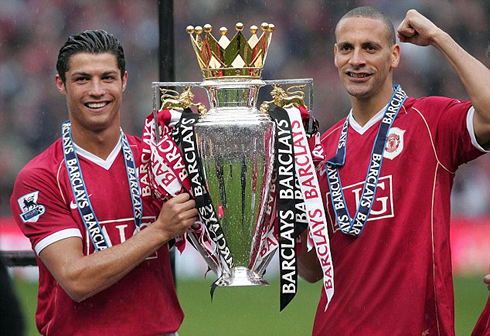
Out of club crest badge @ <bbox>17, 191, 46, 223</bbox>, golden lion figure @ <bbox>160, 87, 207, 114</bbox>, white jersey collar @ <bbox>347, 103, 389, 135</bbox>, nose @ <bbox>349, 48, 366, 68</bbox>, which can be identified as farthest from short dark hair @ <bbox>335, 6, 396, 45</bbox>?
club crest badge @ <bbox>17, 191, 46, 223</bbox>

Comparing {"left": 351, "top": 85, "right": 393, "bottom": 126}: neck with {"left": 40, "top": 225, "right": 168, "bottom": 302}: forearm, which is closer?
{"left": 40, "top": 225, "right": 168, "bottom": 302}: forearm

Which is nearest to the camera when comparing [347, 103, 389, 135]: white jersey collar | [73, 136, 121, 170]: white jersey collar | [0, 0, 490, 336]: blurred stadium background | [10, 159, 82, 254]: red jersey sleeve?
[10, 159, 82, 254]: red jersey sleeve

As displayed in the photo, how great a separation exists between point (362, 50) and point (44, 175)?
1041mm

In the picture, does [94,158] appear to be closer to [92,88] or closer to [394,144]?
[92,88]

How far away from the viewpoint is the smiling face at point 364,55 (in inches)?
109

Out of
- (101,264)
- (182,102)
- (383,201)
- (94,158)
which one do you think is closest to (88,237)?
(101,264)

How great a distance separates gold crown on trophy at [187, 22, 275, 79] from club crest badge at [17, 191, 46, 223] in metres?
0.62

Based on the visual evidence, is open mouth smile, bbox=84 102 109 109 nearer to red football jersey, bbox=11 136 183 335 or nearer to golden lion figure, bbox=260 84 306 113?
red football jersey, bbox=11 136 183 335

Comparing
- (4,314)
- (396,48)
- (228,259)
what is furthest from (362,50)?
(4,314)

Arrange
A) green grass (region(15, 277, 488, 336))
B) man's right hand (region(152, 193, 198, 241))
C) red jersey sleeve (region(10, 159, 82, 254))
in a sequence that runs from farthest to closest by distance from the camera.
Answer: green grass (region(15, 277, 488, 336))
red jersey sleeve (region(10, 159, 82, 254))
man's right hand (region(152, 193, 198, 241))

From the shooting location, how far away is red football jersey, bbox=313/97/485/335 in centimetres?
268

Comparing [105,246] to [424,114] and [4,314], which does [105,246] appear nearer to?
[4,314]

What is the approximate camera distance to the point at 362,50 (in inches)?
110

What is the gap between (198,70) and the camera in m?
7.59
